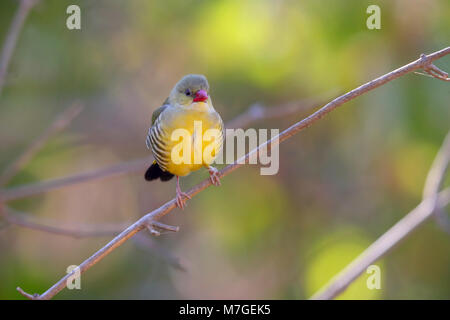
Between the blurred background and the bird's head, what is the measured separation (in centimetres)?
A: 183

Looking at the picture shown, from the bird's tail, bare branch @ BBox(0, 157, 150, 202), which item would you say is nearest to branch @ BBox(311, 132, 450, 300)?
the bird's tail

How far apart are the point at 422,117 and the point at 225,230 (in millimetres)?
1947

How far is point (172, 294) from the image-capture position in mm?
6059

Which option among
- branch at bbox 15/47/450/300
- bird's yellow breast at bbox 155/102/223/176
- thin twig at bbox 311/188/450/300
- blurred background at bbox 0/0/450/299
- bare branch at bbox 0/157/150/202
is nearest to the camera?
branch at bbox 15/47/450/300

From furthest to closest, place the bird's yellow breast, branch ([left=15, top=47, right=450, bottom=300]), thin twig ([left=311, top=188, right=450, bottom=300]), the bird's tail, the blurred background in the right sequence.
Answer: the blurred background < the bird's tail < the bird's yellow breast < thin twig ([left=311, top=188, right=450, bottom=300]) < branch ([left=15, top=47, right=450, bottom=300])

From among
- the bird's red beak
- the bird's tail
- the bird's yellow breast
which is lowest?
the bird's tail

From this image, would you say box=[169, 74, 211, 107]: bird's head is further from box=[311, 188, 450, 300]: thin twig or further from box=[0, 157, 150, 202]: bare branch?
box=[311, 188, 450, 300]: thin twig

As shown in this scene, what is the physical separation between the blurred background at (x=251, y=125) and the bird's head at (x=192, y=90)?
6.02 ft

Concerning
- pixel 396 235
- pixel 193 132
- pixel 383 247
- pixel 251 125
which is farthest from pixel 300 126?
pixel 251 125

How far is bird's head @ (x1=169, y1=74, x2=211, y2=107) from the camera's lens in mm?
3412

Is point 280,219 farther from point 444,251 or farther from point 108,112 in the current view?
point 108,112

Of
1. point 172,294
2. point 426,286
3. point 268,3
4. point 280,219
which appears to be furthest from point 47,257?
point 426,286

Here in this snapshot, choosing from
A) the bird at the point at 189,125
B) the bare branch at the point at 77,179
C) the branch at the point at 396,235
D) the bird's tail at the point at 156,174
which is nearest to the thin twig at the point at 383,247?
the branch at the point at 396,235

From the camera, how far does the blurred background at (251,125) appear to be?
17.5 feet
